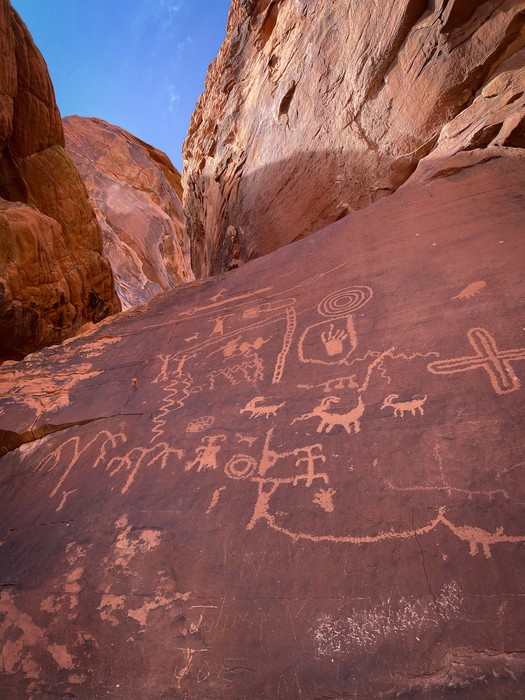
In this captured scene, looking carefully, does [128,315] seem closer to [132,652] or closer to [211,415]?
[211,415]

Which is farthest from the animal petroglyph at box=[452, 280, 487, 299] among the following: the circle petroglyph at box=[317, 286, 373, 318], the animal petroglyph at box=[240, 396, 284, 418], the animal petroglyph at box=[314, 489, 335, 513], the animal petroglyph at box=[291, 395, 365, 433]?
the animal petroglyph at box=[314, 489, 335, 513]

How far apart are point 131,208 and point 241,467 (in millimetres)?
17824

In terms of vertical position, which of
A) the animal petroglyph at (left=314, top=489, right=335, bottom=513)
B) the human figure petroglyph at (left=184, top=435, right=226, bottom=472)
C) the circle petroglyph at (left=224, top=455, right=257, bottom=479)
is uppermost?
the human figure petroglyph at (left=184, top=435, right=226, bottom=472)

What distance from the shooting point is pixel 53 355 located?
4395 mm

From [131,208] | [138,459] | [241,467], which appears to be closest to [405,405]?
[241,467]

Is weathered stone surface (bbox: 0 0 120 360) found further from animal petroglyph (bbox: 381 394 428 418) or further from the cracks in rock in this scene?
animal petroglyph (bbox: 381 394 428 418)

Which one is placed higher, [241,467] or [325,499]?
[241,467]

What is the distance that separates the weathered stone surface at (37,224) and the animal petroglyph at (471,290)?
599 centimetres

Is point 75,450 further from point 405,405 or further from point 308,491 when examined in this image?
point 405,405

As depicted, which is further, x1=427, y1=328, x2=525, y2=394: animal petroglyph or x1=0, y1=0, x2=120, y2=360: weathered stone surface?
x1=0, y1=0, x2=120, y2=360: weathered stone surface

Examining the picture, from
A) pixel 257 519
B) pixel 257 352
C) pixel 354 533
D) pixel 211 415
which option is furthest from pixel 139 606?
pixel 257 352

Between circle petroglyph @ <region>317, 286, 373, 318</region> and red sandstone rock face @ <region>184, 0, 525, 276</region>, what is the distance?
2.11m

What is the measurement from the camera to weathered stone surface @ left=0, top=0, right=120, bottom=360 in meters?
6.19

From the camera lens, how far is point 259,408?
2.71 meters
